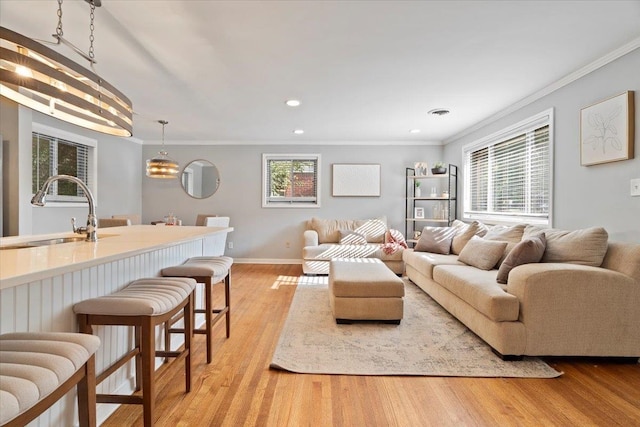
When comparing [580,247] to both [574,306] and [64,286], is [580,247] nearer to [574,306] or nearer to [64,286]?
[574,306]

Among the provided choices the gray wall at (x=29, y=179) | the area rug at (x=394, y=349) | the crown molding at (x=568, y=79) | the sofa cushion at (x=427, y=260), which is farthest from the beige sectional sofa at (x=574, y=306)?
the gray wall at (x=29, y=179)

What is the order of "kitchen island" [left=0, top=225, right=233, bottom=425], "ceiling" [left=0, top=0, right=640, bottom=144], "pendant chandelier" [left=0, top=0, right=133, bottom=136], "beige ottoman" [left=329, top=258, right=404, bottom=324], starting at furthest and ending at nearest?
"beige ottoman" [left=329, top=258, right=404, bottom=324], "ceiling" [left=0, top=0, right=640, bottom=144], "pendant chandelier" [left=0, top=0, right=133, bottom=136], "kitchen island" [left=0, top=225, right=233, bottom=425]

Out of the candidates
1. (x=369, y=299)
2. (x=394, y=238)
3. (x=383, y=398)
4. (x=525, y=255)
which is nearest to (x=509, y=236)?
(x=525, y=255)

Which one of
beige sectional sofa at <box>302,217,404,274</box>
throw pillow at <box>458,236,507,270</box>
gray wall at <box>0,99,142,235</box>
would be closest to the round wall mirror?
gray wall at <box>0,99,142,235</box>

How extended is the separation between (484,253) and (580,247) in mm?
904

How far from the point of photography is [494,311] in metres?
2.29

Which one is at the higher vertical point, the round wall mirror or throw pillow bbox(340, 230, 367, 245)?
the round wall mirror

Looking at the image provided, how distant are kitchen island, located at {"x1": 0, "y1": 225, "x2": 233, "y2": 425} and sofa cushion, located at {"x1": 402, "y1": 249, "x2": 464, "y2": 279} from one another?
2.74 meters

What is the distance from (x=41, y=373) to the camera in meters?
0.86

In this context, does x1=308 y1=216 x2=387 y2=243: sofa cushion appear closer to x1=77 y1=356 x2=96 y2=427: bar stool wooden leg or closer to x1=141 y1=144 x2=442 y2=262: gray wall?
Result: x1=141 y1=144 x2=442 y2=262: gray wall

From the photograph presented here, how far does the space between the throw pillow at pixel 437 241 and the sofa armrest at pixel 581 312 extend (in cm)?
211

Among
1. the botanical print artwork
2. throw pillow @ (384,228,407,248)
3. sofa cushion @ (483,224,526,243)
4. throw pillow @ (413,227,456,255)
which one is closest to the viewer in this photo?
the botanical print artwork

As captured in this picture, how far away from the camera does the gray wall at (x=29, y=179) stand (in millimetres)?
3521

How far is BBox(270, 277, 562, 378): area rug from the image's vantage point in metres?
2.18
